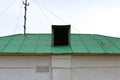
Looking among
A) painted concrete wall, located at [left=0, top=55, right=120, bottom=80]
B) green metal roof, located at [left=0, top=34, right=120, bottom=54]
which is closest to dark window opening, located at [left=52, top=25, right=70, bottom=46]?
green metal roof, located at [left=0, top=34, right=120, bottom=54]

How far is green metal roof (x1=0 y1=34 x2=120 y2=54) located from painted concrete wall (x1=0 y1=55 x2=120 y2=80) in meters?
0.31

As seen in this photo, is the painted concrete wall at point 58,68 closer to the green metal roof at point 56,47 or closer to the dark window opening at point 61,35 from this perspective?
the green metal roof at point 56,47

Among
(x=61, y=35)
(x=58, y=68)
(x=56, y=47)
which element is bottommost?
(x=58, y=68)

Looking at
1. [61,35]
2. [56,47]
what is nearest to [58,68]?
[56,47]

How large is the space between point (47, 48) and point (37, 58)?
78 centimetres

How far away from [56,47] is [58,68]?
1.36 m

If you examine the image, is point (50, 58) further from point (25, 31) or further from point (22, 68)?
point (25, 31)

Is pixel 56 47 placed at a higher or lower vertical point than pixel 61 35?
lower

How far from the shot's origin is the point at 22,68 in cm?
1131

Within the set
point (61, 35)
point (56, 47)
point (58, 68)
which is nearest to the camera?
point (58, 68)

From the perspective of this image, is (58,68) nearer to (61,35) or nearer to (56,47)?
(56,47)

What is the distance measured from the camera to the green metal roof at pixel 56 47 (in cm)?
1148

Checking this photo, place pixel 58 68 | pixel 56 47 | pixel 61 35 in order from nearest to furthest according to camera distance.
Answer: pixel 58 68
pixel 56 47
pixel 61 35

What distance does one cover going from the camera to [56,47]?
39.9 ft
